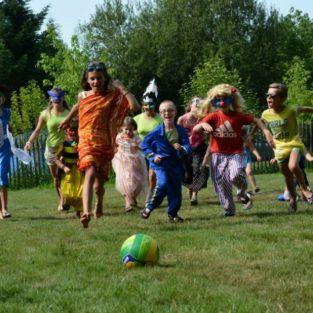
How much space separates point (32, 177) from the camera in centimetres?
2031

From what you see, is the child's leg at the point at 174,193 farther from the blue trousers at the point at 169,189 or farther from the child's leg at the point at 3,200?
the child's leg at the point at 3,200

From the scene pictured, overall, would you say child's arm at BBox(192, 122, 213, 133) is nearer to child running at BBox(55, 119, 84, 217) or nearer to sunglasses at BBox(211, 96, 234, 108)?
sunglasses at BBox(211, 96, 234, 108)

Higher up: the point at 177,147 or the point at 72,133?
the point at 72,133

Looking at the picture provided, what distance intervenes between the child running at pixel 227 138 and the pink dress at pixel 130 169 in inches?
87.2

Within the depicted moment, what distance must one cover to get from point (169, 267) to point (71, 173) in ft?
14.9

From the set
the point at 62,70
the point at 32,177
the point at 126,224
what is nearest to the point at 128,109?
the point at 126,224

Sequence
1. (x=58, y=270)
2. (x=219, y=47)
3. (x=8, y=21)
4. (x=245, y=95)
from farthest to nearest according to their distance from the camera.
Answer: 1. (x=219, y=47)
2. (x=8, y=21)
3. (x=245, y=95)
4. (x=58, y=270)

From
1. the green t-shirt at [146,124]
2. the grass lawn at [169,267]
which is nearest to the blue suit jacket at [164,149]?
the grass lawn at [169,267]

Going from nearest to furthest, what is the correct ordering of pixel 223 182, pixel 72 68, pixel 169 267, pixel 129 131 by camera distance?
pixel 169 267 < pixel 223 182 < pixel 129 131 < pixel 72 68

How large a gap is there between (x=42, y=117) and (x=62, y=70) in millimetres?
22649

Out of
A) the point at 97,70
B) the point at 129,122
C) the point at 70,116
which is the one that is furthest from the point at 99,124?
the point at 129,122

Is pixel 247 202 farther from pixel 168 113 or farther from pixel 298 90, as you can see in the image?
pixel 298 90

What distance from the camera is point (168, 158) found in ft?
27.5

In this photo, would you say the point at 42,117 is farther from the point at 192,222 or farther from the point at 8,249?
the point at 8,249
